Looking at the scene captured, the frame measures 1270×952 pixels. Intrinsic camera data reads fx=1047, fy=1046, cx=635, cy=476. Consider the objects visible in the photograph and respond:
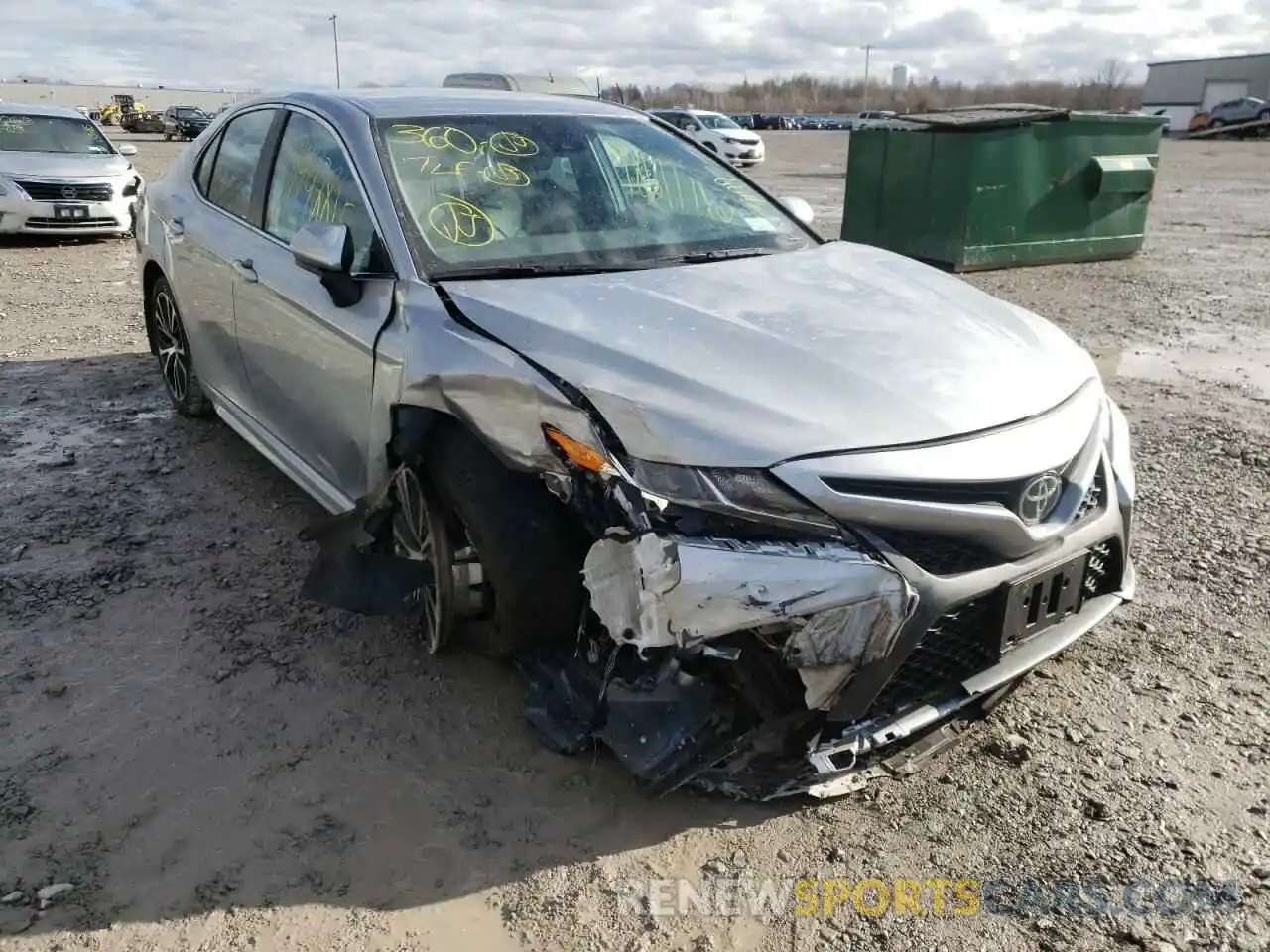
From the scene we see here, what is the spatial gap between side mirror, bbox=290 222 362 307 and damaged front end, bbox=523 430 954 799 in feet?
3.31

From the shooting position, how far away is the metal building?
6125 cm

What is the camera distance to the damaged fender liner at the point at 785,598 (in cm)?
228

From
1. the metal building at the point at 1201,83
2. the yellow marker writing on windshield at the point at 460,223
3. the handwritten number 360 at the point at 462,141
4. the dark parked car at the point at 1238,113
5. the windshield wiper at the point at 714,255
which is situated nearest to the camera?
the yellow marker writing on windshield at the point at 460,223

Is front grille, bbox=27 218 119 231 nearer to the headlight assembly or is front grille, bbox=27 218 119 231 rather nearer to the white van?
the white van

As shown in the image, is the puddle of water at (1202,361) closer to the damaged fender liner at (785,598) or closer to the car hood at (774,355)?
the car hood at (774,355)

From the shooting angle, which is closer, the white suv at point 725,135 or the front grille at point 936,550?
the front grille at point 936,550

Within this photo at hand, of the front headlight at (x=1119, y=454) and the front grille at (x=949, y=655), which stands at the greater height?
the front headlight at (x=1119, y=454)

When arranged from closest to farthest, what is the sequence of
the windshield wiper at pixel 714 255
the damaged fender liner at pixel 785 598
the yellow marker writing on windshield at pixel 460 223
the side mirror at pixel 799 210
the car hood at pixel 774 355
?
the damaged fender liner at pixel 785 598
the car hood at pixel 774 355
the yellow marker writing on windshield at pixel 460 223
the windshield wiper at pixel 714 255
the side mirror at pixel 799 210

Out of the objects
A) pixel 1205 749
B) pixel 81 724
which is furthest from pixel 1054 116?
pixel 81 724

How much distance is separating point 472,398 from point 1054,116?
31.1 ft

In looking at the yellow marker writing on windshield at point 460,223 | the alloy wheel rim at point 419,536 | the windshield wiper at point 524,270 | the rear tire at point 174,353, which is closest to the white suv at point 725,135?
the rear tire at point 174,353

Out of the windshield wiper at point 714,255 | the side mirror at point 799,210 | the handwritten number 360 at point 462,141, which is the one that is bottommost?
the windshield wiper at point 714,255

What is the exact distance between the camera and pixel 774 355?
105 inches

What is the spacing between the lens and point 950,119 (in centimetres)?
1077
